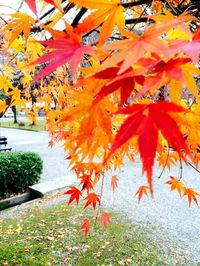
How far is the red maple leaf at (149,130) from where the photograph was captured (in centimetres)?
44

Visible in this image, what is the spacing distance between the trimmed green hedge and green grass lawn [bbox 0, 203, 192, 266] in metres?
1.05

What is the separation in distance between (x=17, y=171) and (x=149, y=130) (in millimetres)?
5863

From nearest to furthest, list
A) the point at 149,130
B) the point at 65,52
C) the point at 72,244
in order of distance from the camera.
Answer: the point at 149,130
the point at 65,52
the point at 72,244

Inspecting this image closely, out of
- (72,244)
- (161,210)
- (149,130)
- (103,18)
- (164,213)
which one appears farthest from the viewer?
(161,210)

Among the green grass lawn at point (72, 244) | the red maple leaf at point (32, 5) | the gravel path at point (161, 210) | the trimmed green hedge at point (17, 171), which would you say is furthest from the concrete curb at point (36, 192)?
the red maple leaf at point (32, 5)

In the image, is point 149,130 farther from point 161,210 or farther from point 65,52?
point 161,210

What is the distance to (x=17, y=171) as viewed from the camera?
19.7ft

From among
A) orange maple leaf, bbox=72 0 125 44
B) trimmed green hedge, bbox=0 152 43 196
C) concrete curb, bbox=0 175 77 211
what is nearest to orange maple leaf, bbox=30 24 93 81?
orange maple leaf, bbox=72 0 125 44

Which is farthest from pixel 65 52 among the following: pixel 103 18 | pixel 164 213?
pixel 164 213

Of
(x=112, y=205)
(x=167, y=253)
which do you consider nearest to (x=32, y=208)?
(x=112, y=205)

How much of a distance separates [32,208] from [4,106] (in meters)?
3.69

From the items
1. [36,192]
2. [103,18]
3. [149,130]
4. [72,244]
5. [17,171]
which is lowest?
[72,244]

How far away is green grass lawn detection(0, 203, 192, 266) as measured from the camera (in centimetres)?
354

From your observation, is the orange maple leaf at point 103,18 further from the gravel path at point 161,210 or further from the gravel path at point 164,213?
the gravel path at point 161,210
